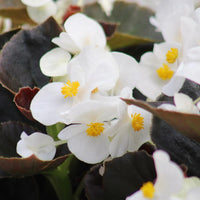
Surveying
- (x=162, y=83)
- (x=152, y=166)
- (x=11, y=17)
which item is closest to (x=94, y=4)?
(x=11, y=17)

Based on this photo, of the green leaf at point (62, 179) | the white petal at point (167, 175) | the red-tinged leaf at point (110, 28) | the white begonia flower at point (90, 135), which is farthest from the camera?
the red-tinged leaf at point (110, 28)

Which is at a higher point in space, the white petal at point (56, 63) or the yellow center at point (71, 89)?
the yellow center at point (71, 89)

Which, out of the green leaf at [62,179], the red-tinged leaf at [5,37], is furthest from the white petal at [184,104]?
the red-tinged leaf at [5,37]

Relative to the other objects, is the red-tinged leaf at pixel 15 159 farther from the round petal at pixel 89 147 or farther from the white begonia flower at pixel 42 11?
the white begonia flower at pixel 42 11

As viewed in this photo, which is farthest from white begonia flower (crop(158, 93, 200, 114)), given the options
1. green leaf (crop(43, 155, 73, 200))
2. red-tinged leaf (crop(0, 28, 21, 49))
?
red-tinged leaf (crop(0, 28, 21, 49))

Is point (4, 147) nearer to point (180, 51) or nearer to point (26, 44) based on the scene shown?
point (26, 44)

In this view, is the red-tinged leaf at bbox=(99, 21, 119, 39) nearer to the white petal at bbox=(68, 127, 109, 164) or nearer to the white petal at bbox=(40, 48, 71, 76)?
the white petal at bbox=(40, 48, 71, 76)
